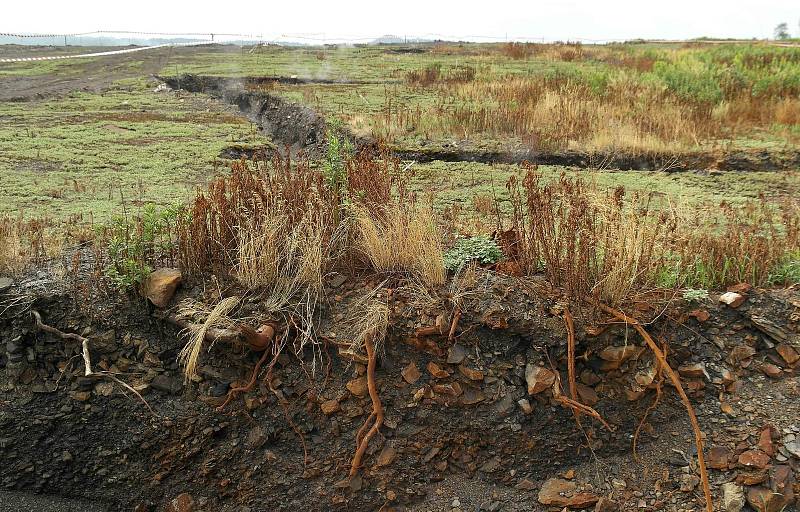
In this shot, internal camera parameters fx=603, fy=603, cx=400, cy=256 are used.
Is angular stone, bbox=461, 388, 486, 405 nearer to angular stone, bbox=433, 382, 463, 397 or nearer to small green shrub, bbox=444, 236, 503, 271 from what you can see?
angular stone, bbox=433, 382, 463, 397

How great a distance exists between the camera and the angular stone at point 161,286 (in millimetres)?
4227

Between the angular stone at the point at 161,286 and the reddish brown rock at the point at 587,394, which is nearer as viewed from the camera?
the reddish brown rock at the point at 587,394

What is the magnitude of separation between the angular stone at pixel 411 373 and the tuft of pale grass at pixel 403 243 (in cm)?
60

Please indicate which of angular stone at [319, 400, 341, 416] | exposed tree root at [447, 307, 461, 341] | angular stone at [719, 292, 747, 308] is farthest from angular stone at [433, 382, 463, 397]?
angular stone at [719, 292, 747, 308]

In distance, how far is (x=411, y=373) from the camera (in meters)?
3.98

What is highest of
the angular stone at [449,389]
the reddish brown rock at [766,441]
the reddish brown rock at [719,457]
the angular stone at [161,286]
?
the angular stone at [161,286]

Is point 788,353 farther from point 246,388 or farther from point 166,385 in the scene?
point 166,385

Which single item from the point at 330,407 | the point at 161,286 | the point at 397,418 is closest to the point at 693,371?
the point at 397,418

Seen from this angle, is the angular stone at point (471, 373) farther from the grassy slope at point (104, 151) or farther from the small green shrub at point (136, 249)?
Result: the grassy slope at point (104, 151)

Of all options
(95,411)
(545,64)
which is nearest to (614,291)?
(95,411)

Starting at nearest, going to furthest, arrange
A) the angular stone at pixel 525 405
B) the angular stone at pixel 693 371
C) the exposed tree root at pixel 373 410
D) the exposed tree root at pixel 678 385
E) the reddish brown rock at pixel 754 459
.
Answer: the exposed tree root at pixel 678 385, the reddish brown rock at pixel 754 459, the exposed tree root at pixel 373 410, the angular stone at pixel 525 405, the angular stone at pixel 693 371

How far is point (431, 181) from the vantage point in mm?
7344

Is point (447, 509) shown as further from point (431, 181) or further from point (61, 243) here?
point (431, 181)

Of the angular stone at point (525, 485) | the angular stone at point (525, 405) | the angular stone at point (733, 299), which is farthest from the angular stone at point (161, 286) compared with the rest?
the angular stone at point (733, 299)
